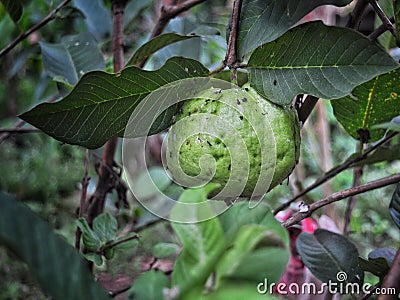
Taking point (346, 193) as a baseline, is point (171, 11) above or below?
above

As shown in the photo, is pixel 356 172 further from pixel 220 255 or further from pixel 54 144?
pixel 54 144

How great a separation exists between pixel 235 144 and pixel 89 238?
1.09 feet

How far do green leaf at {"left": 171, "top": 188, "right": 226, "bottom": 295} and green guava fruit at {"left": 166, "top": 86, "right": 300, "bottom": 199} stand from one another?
6.9 inches

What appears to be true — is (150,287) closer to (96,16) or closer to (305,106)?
(305,106)

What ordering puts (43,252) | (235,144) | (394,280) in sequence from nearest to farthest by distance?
(43,252) → (394,280) → (235,144)

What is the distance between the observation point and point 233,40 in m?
0.54

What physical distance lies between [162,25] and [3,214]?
2.35 feet

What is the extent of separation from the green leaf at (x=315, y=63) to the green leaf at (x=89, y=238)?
35cm

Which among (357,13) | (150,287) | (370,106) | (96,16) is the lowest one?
(150,287)

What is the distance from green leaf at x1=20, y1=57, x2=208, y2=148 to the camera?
0.51 metres

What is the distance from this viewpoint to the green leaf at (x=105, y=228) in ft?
2.44

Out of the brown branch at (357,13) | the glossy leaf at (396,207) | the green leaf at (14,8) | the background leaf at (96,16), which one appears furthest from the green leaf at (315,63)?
the background leaf at (96,16)

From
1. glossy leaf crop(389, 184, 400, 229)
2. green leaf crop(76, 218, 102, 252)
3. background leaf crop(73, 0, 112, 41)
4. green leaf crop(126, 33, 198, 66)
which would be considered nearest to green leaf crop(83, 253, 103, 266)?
green leaf crop(76, 218, 102, 252)

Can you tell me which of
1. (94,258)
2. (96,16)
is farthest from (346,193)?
(96,16)
